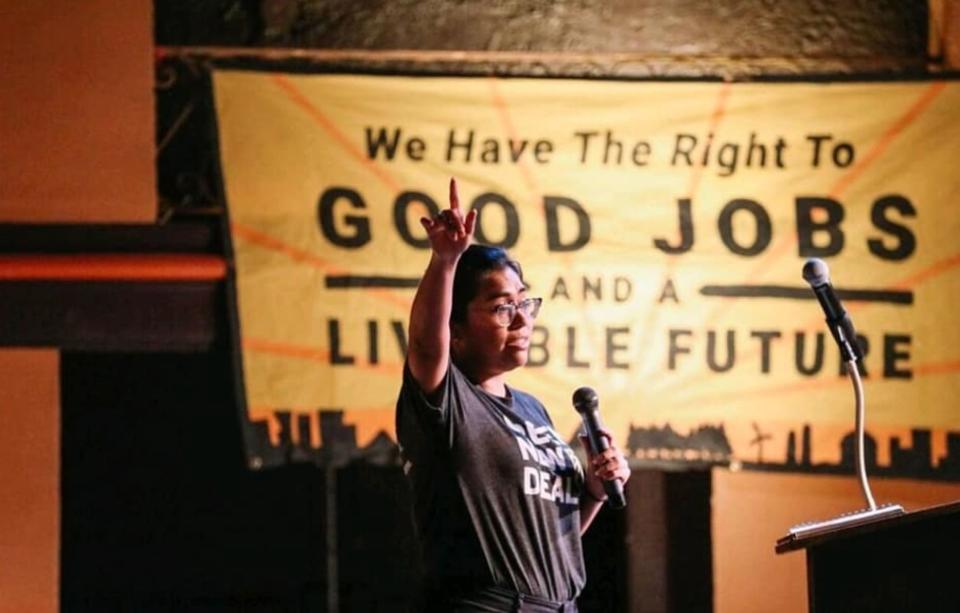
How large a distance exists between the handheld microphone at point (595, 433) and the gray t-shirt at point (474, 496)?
0.17 meters

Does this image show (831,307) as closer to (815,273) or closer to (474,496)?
(815,273)

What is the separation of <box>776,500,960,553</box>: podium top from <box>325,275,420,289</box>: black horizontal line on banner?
8.68ft

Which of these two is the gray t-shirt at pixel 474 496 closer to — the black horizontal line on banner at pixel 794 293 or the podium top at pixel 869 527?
the podium top at pixel 869 527

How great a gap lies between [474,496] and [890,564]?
110 centimetres

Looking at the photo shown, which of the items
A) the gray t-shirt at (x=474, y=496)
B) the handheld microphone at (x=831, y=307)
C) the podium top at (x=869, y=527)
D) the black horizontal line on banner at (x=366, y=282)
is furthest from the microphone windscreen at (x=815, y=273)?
the black horizontal line on banner at (x=366, y=282)

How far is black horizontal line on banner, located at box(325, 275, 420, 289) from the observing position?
6.32 metres

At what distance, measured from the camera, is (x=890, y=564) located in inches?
151

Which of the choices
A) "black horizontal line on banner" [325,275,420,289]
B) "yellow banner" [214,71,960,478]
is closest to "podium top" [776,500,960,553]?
"yellow banner" [214,71,960,478]

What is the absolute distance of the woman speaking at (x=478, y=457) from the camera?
3969 millimetres

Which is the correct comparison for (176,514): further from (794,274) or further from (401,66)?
(794,274)

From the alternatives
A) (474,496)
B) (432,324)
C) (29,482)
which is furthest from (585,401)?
(29,482)

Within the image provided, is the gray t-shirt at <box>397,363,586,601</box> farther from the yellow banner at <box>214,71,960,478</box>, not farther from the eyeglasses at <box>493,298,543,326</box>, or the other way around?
the yellow banner at <box>214,71,960,478</box>

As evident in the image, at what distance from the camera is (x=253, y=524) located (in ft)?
22.4

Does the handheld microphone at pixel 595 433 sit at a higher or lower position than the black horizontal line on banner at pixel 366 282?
lower
